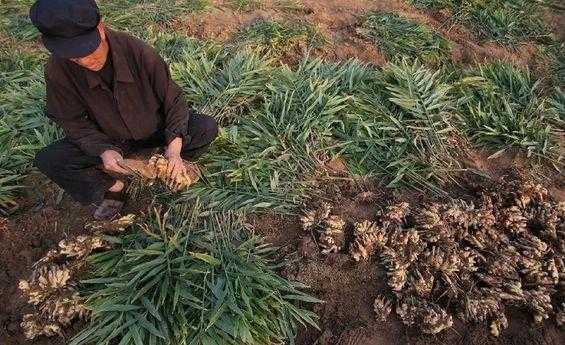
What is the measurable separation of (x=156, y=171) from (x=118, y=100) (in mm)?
420

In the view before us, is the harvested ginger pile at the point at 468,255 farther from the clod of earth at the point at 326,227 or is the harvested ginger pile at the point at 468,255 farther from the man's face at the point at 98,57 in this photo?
the man's face at the point at 98,57

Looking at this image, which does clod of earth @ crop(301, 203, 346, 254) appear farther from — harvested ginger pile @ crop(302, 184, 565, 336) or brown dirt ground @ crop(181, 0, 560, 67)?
brown dirt ground @ crop(181, 0, 560, 67)

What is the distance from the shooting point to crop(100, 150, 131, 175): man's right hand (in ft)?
8.79

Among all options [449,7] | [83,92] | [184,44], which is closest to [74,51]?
[83,92]

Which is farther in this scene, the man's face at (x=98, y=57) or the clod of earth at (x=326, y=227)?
the clod of earth at (x=326, y=227)

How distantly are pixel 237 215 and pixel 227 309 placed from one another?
618 mm

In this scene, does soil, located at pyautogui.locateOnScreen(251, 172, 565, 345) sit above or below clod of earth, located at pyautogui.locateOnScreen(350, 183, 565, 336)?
below

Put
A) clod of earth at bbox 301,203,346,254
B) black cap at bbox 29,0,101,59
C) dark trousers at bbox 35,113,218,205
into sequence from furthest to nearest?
dark trousers at bbox 35,113,218,205
clod of earth at bbox 301,203,346,254
black cap at bbox 29,0,101,59

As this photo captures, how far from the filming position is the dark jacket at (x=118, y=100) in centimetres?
249

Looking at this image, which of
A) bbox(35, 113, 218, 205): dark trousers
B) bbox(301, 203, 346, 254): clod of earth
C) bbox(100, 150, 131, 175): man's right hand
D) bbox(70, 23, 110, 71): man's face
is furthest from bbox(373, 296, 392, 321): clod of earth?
bbox(70, 23, 110, 71): man's face

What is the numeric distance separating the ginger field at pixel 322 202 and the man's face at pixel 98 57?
786 millimetres

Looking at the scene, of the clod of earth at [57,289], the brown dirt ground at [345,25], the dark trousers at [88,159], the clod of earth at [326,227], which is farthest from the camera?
the brown dirt ground at [345,25]

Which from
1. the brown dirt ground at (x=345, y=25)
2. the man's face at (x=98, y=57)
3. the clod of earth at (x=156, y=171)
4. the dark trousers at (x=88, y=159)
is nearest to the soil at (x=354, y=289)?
the clod of earth at (x=156, y=171)

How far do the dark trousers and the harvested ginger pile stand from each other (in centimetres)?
81
